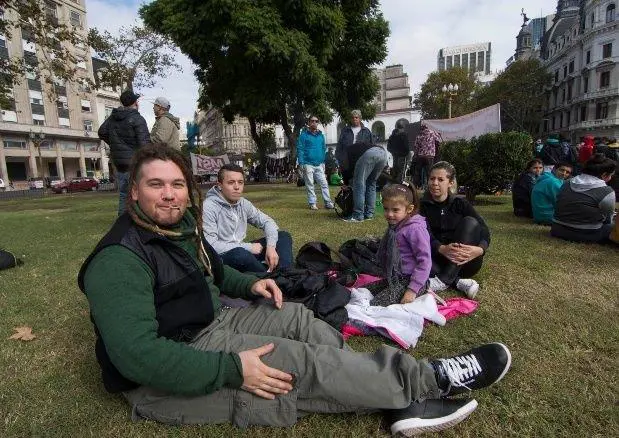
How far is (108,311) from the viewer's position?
1480 mm

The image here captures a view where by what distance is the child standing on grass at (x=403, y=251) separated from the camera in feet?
10.4

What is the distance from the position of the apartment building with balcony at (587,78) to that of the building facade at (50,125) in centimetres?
6230

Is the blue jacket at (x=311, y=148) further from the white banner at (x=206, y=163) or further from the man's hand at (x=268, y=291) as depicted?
the white banner at (x=206, y=163)

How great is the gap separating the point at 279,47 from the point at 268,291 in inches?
583

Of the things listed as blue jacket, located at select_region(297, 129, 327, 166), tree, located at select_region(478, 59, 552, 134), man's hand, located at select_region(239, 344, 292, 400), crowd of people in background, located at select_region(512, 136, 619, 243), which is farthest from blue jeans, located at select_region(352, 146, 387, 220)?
tree, located at select_region(478, 59, 552, 134)

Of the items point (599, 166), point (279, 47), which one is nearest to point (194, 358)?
point (599, 166)

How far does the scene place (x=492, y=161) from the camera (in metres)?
8.96

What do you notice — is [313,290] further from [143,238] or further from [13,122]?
[13,122]

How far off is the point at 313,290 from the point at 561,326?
73.4 inches

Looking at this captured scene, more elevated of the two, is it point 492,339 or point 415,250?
point 415,250

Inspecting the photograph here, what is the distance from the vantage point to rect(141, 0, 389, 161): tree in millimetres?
15430

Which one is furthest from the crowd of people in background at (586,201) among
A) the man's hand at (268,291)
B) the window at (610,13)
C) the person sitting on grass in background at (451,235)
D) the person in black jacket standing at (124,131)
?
the window at (610,13)

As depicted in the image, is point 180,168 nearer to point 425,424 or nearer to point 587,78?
point 425,424

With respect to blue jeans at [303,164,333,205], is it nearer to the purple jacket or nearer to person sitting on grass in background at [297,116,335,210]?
person sitting on grass in background at [297,116,335,210]
